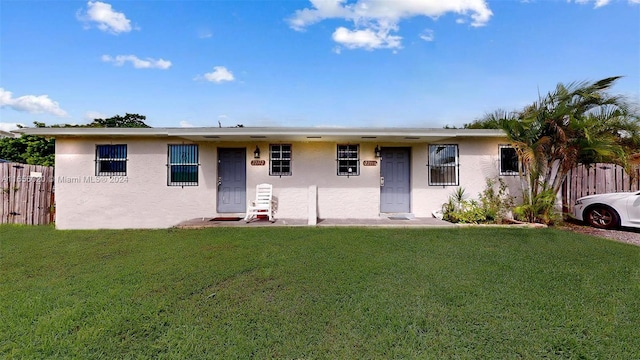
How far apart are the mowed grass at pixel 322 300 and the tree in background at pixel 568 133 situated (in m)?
2.26

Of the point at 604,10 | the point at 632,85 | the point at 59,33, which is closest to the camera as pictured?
the point at 632,85

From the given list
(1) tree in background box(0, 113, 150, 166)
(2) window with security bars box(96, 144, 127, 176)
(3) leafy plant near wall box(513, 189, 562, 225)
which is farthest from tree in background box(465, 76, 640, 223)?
(1) tree in background box(0, 113, 150, 166)

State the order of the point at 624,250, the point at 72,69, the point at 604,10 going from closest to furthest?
the point at 624,250
the point at 604,10
the point at 72,69

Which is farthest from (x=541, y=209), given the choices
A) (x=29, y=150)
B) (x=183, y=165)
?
(x=29, y=150)

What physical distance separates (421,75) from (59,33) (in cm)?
1151

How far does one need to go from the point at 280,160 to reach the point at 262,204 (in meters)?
1.37

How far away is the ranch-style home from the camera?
7551 mm

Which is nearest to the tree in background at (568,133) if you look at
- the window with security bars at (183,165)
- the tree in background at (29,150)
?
the window with security bars at (183,165)

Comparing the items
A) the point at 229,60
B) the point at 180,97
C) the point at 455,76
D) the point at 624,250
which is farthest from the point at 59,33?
the point at 624,250

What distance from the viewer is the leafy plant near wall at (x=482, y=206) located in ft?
24.0

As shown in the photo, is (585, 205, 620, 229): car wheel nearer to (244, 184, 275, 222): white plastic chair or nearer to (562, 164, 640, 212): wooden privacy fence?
(562, 164, 640, 212): wooden privacy fence

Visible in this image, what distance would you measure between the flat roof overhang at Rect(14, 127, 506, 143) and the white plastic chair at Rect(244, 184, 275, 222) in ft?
4.68

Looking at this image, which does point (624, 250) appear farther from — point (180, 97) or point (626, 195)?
point (180, 97)

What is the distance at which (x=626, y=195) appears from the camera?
6.63 m
